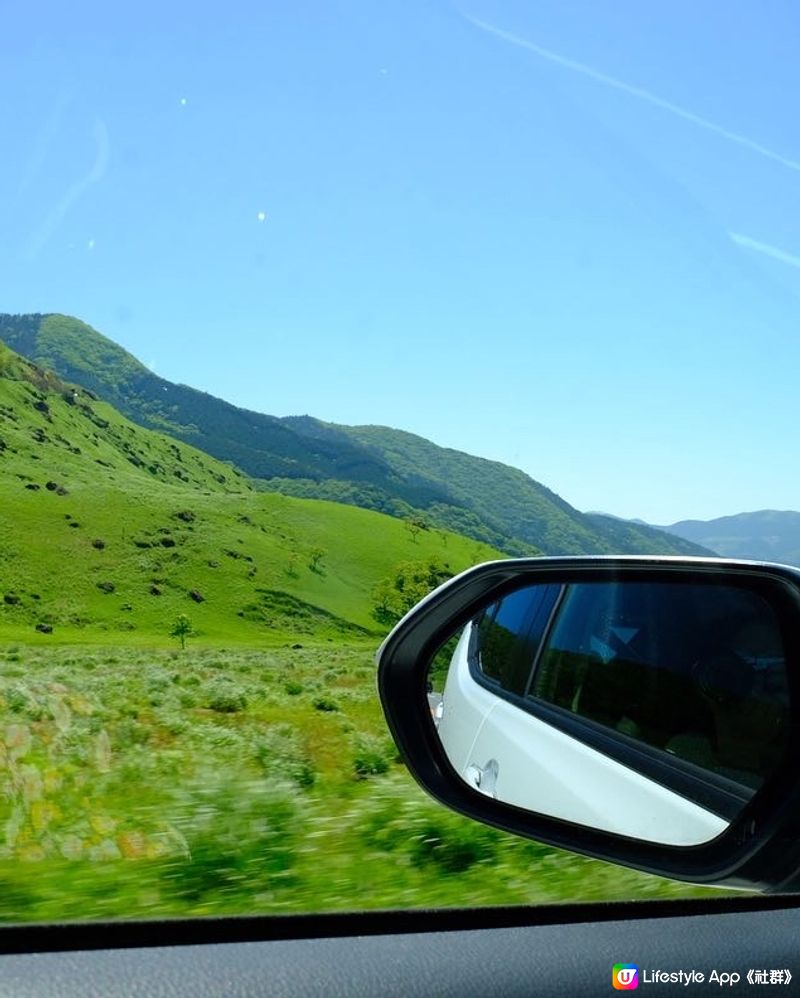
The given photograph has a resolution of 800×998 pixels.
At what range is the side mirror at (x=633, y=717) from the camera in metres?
1.96

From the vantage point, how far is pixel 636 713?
2.32 m

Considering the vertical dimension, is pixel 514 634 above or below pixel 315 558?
above

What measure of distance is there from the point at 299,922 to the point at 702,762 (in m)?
0.83

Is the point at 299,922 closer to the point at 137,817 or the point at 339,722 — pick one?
the point at 137,817

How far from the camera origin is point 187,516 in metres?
116

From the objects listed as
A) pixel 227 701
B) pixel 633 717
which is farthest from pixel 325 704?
pixel 633 717

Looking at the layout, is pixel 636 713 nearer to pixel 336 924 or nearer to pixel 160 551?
pixel 336 924

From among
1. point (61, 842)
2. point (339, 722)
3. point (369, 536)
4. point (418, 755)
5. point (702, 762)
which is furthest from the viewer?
point (369, 536)

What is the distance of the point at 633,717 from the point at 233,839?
220cm

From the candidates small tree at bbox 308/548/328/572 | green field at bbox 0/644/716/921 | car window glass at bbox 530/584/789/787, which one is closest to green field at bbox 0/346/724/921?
green field at bbox 0/644/716/921

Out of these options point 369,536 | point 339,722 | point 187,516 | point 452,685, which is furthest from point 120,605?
point 452,685

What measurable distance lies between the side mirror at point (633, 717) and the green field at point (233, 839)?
346mm

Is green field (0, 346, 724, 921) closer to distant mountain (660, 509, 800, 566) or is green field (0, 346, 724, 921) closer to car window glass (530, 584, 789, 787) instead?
car window glass (530, 584, 789, 787)

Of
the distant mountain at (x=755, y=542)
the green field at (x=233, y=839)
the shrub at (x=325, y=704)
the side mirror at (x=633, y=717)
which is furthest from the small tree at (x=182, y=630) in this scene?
the side mirror at (x=633, y=717)
